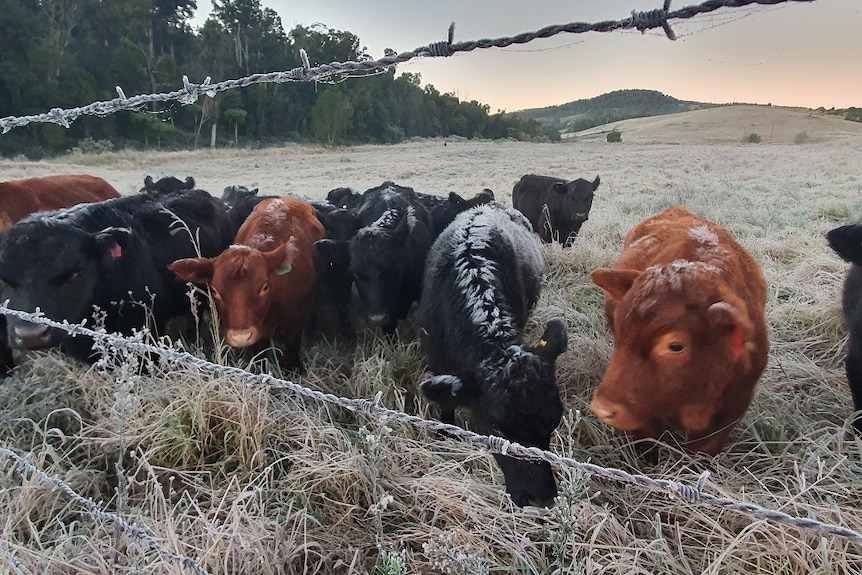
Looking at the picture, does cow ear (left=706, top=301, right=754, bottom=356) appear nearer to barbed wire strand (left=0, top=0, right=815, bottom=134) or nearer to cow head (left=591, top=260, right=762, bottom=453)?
cow head (left=591, top=260, right=762, bottom=453)

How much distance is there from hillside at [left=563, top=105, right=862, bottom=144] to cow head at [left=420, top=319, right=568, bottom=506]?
154 feet

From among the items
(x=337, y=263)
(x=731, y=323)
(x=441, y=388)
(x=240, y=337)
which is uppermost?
(x=731, y=323)

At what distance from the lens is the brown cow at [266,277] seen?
4.20 m

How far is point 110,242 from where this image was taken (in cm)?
423

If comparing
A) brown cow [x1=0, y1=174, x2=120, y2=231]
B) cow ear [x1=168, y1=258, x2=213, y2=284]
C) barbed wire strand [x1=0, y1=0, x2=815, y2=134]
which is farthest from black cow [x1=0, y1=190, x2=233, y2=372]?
brown cow [x1=0, y1=174, x2=120, y2=231]

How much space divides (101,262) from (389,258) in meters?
2.38

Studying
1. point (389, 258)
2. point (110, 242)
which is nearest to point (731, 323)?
point (389, 258)

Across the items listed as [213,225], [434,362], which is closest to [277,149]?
[213,225]

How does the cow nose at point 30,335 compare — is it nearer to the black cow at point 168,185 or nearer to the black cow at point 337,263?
the black cow at point 337,263

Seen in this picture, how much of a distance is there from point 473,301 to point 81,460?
2.57 meters

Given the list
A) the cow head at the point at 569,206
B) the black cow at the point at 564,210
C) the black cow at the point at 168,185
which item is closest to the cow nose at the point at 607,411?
the black cow at the point at 168,185

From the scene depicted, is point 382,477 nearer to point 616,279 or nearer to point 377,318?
point 616,279

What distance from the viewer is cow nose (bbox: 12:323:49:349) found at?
3.69 metres

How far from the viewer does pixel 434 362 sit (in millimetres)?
3928
